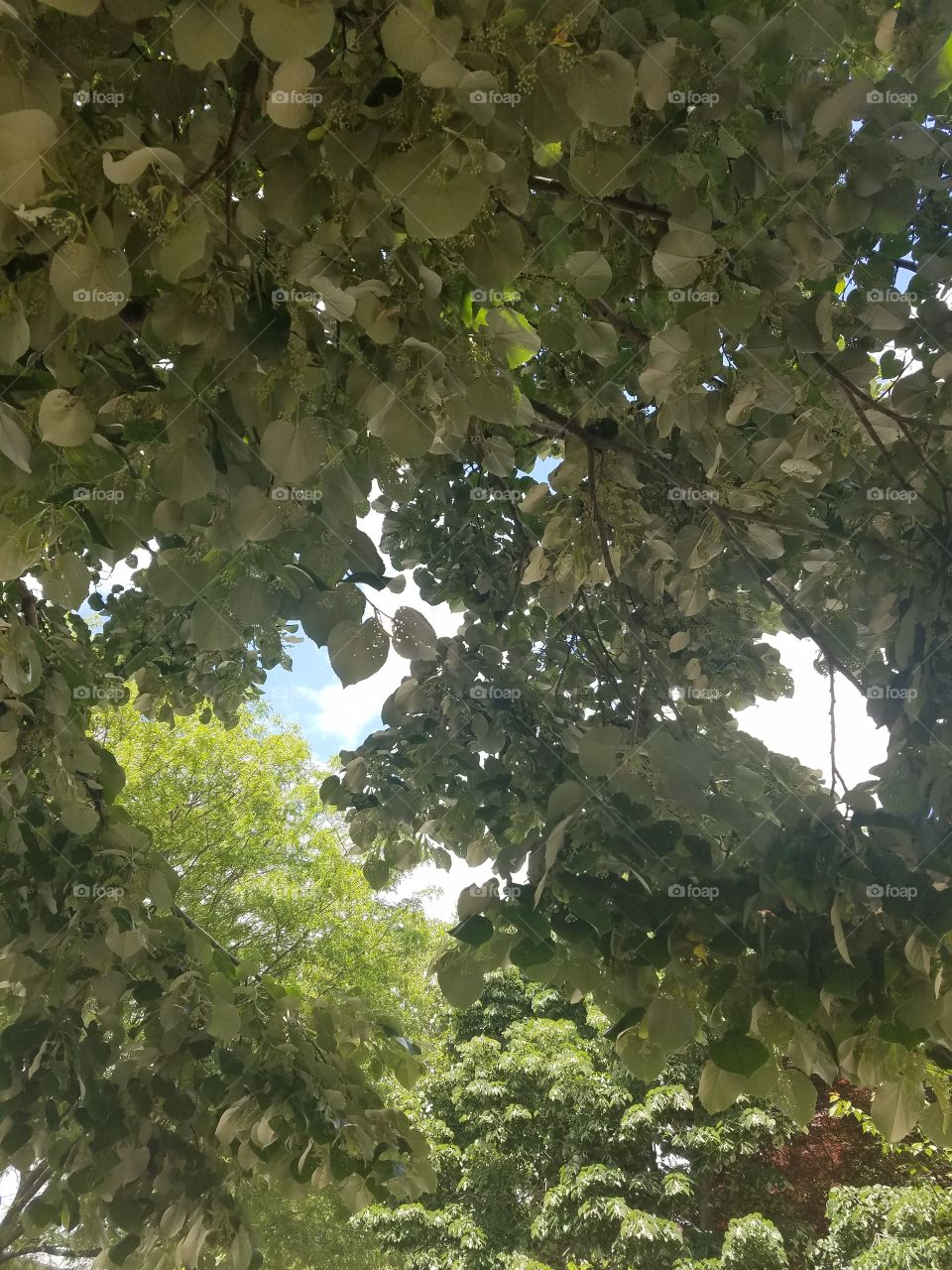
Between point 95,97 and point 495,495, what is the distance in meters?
2.16

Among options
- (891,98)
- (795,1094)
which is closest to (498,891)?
(795,1094)

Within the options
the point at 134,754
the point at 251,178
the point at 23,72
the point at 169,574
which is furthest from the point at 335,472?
the point at 134,754

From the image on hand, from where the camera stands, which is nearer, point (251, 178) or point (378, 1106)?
point (251, 178)

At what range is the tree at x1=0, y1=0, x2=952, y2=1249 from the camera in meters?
0.95

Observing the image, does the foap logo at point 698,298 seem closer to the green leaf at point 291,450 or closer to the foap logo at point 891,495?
the green leaf at point 291,450

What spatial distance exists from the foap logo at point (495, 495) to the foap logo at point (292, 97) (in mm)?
2032

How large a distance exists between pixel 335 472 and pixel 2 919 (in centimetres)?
182

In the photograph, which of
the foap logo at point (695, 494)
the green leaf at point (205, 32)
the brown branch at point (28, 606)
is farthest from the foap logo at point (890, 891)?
the brown branch at point (28, 606)

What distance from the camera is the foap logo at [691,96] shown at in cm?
113

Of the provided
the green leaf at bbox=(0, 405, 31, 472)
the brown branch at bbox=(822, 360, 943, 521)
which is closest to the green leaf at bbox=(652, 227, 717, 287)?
the brown branch at bbox=(822, 360, 943, 521)

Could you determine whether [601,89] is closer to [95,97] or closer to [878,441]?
[95,97]

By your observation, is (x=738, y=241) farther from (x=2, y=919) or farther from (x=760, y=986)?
(x=2, y=919)

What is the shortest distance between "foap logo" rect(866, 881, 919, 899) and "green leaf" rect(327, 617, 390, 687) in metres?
0.86

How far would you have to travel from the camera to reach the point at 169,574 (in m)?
1.33
